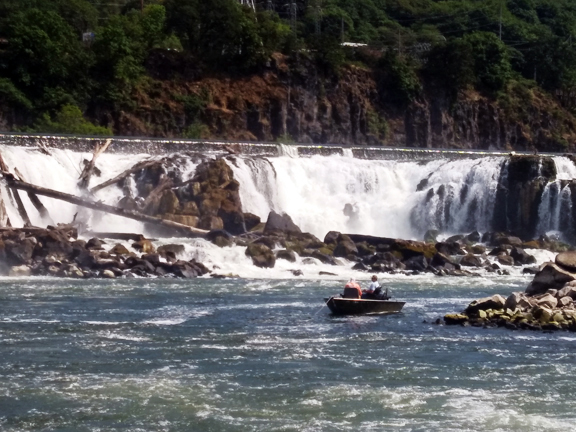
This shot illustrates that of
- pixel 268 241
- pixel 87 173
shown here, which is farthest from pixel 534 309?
pixel 87 173

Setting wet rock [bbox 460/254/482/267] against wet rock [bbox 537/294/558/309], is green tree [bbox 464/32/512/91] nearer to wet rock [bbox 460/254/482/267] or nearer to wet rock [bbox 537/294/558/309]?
wet rock [bbox 460/254/482/267]

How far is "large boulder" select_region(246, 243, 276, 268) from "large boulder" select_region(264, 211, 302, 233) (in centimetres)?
411

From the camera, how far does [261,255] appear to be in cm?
4262

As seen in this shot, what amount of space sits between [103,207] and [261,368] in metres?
25.1

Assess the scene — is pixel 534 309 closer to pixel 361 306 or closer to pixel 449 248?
pixel 361 306

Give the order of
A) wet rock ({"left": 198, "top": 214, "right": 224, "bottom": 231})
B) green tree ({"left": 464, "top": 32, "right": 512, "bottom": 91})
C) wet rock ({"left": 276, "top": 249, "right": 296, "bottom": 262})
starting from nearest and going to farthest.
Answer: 1. wet rock ({"left": 276, "top": 249, "right": 296, "bottom": 262})
2. wet rock ({"left": 198, "top": 214, "right": 224, "bottom": 231})
3. green tree ({"left": 464, "top": 32, "right": 512, "bottom": 91})

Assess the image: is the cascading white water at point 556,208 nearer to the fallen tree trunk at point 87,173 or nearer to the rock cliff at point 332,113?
the fallen tree trunk at point 87,173

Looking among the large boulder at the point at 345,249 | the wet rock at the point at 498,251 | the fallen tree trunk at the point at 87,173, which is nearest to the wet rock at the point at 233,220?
the large boulder at the point at 345,249

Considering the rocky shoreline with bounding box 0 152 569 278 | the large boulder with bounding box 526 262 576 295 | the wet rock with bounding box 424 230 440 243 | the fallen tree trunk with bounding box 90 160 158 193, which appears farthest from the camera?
the wet rock with bounding box 424 230 440 243

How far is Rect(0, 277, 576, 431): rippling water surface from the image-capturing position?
19344 mm

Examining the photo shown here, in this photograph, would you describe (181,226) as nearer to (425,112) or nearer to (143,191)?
(143,191)

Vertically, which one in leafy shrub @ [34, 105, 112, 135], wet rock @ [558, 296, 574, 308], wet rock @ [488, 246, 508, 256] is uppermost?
leafy shrub @ [34, 105, 112, 135]

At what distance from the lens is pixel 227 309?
31.7 m

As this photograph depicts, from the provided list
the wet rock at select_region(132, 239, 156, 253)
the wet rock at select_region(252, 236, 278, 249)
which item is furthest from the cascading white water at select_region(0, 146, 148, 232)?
the wet rock at select_region(252, 236, 278, 249)
